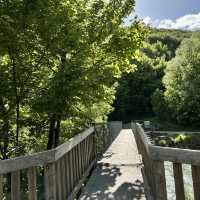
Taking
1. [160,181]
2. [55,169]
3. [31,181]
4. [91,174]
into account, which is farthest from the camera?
[91,174]

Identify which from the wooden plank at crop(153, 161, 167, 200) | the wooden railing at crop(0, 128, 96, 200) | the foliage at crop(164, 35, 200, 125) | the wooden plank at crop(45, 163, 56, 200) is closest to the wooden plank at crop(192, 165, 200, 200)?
the wooden plank at crop(153, 161, 167, 200)

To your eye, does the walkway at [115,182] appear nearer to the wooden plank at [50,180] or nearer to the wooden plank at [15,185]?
the wooden plank at [50,180]

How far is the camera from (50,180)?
4.27m

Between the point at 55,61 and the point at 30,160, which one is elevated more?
the point at 55,61

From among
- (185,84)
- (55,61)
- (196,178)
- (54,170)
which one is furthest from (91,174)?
(185,84)

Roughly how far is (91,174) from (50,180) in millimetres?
3260

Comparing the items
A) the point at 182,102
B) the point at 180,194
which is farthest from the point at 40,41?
the point at 182,102

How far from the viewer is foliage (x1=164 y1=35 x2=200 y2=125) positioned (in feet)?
108

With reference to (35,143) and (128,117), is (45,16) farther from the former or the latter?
(128,117)

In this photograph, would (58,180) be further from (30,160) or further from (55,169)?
(30,160)

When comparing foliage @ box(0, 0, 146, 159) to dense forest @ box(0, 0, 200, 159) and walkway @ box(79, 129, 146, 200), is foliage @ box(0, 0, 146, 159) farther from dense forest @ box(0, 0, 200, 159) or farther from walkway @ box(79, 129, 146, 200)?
walkway @ box(79, 129, 146, 200)

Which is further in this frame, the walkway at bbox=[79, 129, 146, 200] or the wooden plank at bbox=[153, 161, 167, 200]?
the walkway at bbox=[79, 129, 146, 200]

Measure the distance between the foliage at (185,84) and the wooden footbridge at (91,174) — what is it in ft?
80.6

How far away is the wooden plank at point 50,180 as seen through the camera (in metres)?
4.26
